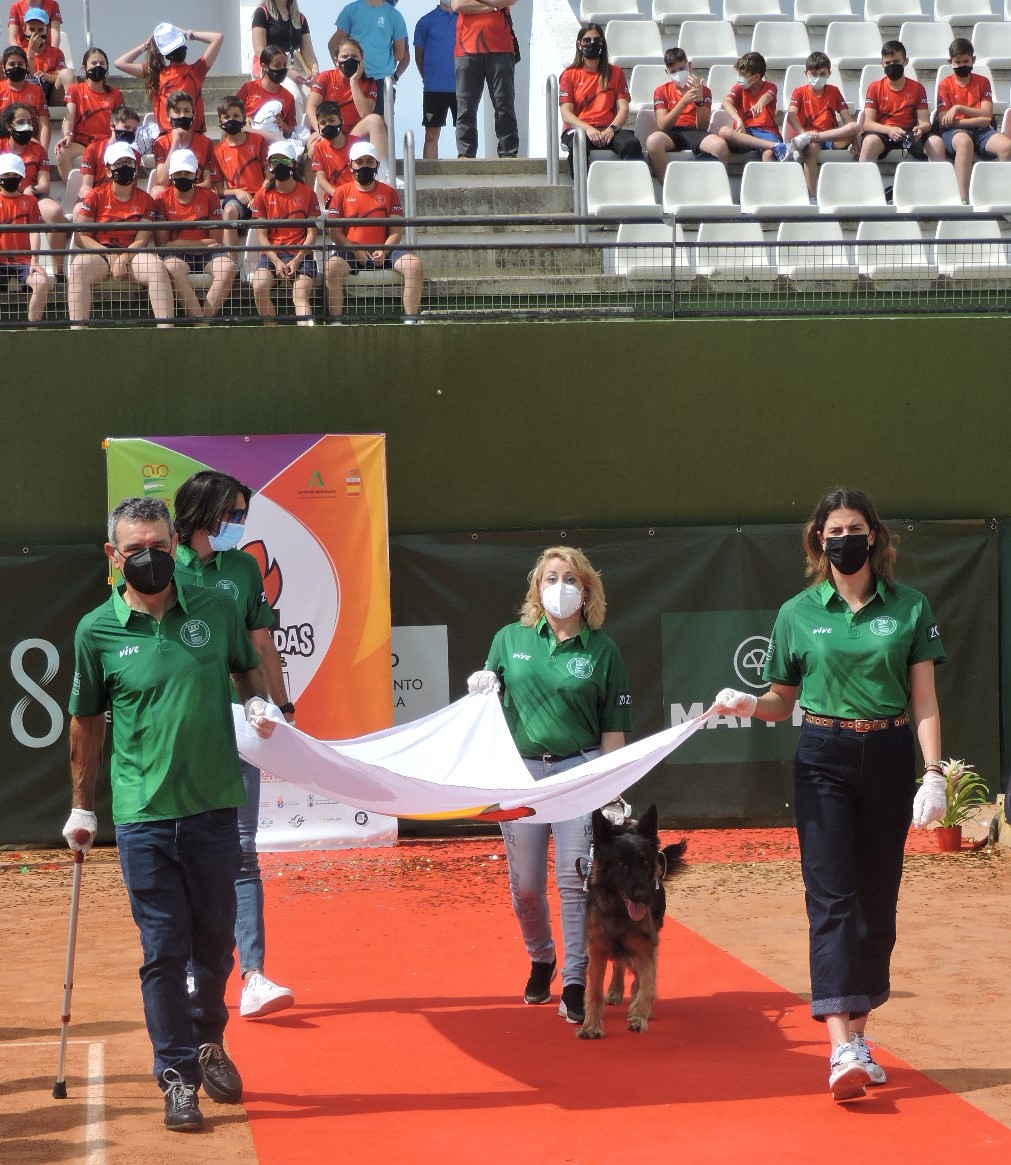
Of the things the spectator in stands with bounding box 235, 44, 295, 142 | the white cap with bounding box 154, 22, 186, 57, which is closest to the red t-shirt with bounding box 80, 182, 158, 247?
the spectator in stands with bounding box 235, 44, 295, 142

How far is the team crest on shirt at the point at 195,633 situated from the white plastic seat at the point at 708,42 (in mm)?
13536

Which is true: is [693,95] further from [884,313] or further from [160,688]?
[160,688]

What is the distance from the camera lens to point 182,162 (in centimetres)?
1248

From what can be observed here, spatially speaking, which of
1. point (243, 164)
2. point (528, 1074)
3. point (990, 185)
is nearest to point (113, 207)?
point (243, 164)

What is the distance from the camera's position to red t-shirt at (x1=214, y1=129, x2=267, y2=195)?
535 inches

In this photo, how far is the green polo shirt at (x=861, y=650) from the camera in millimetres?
5652

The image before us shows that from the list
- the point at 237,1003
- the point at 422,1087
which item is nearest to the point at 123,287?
the point at 237,1003

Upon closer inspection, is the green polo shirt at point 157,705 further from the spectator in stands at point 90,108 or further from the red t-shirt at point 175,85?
the spectator in stands at point 90,108

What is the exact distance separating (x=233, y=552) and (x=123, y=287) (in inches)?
214

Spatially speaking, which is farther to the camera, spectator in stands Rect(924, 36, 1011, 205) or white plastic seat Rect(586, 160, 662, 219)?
spectator in stands Rect(924, 36, 1011, 205)

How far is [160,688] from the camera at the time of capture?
548cm

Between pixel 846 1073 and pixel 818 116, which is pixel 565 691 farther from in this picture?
pixel 818 116

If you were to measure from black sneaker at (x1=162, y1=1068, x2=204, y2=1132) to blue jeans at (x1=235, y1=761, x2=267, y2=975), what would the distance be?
145cm

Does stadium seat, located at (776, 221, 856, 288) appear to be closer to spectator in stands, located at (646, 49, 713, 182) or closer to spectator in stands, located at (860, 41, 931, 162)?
spectator in stands, located at (646, 49, 713, 182)
